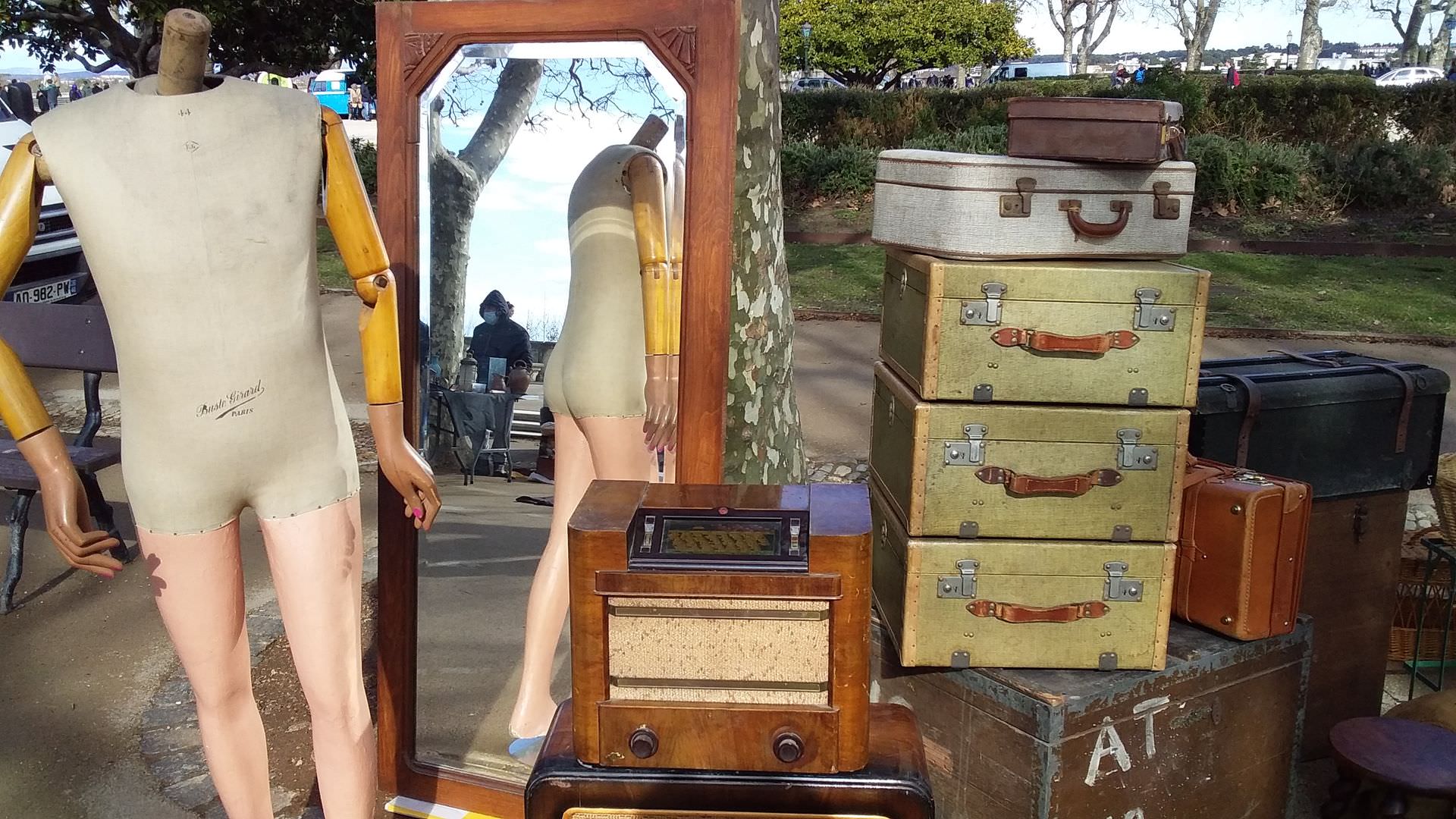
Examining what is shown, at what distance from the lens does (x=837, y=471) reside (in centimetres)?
682

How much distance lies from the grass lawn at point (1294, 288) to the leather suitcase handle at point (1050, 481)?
300 inches

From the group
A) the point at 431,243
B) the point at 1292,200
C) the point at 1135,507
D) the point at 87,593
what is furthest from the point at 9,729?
the point at 1292,200

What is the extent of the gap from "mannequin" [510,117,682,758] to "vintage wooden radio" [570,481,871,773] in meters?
0.99

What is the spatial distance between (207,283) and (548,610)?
132 cm

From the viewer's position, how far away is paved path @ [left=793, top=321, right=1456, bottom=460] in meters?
7.36

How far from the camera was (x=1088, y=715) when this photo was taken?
298 cm

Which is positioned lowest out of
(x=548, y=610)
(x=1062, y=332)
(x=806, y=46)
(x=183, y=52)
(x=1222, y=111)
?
(x=548, y=610)

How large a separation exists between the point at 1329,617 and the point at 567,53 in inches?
116

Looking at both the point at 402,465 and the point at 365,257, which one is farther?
the point at 402,465

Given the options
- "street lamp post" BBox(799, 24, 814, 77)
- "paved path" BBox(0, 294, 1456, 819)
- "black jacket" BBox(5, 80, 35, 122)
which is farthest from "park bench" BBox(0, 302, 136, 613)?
"street lamp post" BBox(799, 24, 814, 77)

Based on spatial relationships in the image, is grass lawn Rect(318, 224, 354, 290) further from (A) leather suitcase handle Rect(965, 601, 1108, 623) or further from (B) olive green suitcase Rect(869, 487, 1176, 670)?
(A) leather suitcase handle Rect(965, 601, 1108, 623)

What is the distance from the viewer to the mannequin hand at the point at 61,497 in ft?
8.15

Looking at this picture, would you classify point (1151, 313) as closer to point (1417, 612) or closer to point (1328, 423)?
point (1328, 423)

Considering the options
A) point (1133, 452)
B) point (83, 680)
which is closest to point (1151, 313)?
point (1133, 452)
